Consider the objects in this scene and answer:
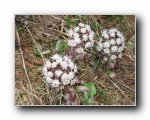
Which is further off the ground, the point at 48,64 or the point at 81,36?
the point at 81,36

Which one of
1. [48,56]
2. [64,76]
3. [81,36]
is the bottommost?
[64,76]

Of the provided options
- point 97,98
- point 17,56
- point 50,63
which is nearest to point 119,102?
point 97,98

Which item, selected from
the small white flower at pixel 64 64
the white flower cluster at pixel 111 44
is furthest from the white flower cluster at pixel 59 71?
the white flower cluster at pixel 111 44

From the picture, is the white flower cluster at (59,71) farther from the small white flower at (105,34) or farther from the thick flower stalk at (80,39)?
the small white flower at (105,34)

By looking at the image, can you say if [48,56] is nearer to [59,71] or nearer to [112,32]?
[59,71]

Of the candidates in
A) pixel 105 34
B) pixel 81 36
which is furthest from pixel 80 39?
pixel 105 34

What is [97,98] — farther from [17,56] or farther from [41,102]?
[17,56]
